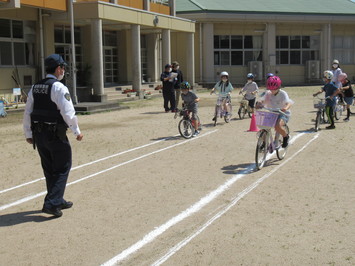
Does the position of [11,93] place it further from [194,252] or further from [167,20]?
[194,252]

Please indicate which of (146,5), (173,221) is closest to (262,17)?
(146,5)

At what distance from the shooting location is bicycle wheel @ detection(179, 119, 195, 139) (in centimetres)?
1292

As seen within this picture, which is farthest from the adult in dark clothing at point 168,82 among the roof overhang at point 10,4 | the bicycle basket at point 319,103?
the bicycle basket at point 319,103

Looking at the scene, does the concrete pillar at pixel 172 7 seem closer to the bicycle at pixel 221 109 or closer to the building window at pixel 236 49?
the building window at pixel 236 49

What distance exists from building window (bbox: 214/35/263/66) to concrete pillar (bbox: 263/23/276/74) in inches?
21.2

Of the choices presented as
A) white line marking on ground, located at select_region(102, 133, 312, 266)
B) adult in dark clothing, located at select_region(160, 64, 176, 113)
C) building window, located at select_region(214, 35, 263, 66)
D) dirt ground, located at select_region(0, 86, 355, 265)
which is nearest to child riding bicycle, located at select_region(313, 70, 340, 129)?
dirt ground, located at select_region(0, 86, 355, 265)

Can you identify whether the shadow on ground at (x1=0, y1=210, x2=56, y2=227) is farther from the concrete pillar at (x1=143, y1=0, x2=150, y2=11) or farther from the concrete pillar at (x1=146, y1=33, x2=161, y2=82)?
the concrete pillar at (x1=146, y1=33, x2=161, y2=82)

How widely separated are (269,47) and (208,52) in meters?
5.04

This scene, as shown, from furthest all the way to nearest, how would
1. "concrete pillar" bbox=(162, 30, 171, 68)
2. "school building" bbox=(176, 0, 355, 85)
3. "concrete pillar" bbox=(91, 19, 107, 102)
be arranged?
1. "school building" bbox=(176, 0, 355, 85)
2. "concrete pillar" bbox=(162, 30, 171, 68)
3. "concrete pillar" bbox=(91, 19, 107, 102)

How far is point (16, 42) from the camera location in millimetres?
23219

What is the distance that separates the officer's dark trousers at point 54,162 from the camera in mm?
6305

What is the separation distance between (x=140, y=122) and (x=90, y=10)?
27.9ft

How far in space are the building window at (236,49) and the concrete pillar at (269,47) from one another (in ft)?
1.76

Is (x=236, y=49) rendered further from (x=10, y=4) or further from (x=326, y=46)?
(x=10, y=4)
